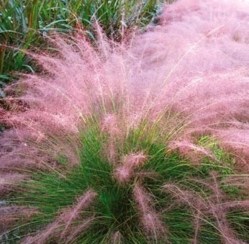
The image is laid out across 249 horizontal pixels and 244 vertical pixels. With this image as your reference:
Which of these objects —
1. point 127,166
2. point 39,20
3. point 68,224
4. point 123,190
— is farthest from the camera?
point 39,20

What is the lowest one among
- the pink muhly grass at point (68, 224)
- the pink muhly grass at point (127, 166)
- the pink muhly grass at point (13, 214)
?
the pink muhly grass at point (13, 214)

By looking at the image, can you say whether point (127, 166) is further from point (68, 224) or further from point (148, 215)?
point (68, 224)

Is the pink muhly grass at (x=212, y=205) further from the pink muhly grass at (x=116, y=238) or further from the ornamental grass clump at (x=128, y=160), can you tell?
the pink muhly grass at (x=116, y=238)

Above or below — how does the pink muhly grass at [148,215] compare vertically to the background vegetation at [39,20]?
above

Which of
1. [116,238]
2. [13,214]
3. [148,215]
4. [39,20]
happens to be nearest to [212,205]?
[148,215]

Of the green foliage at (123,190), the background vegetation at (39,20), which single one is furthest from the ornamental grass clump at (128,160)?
the background vegetation at (39,20)

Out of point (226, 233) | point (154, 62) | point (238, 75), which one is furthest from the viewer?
point (154, 62)

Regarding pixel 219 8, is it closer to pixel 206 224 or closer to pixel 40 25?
pixel 40 25

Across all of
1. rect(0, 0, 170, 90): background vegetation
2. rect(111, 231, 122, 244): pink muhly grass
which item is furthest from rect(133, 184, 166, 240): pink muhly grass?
rect(0, 0, 170, 90): background vegetation

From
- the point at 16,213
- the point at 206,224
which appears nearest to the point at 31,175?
the point at 16,213
